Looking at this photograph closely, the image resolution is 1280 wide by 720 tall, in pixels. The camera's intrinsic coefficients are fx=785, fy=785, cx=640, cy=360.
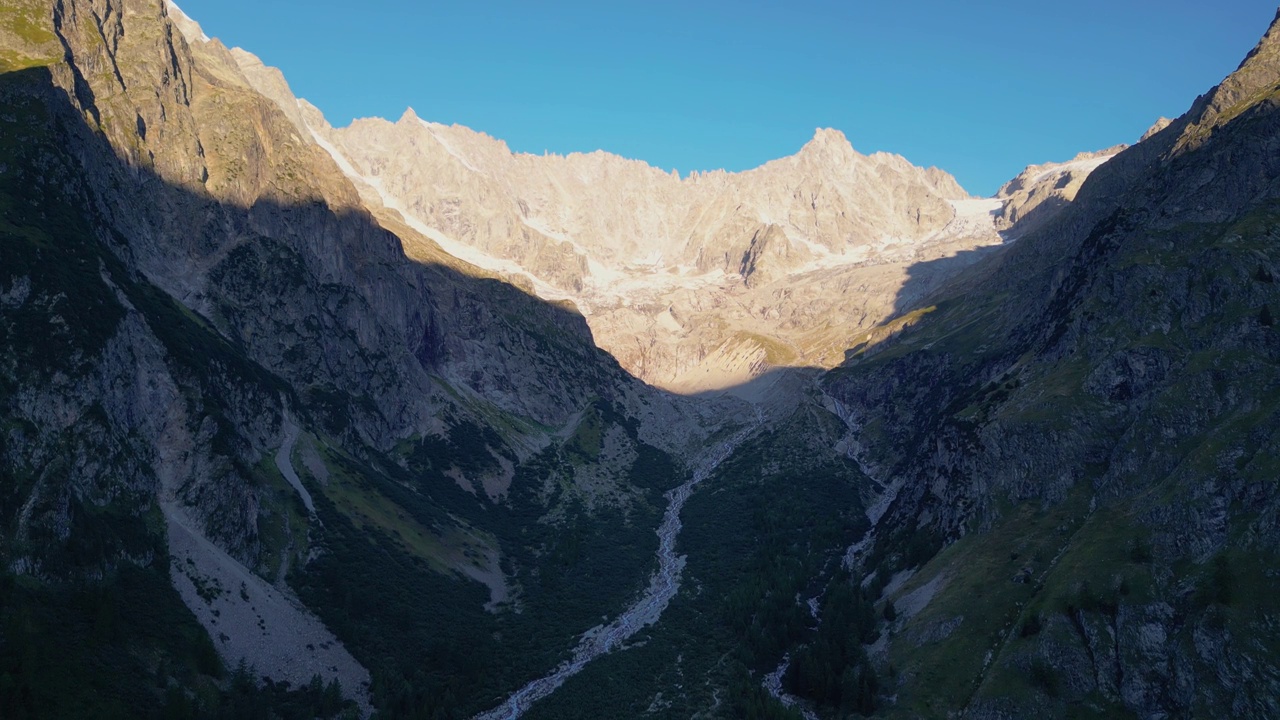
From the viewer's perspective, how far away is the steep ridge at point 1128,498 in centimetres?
9650

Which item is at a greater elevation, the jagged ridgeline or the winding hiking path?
the jagged ridgeline

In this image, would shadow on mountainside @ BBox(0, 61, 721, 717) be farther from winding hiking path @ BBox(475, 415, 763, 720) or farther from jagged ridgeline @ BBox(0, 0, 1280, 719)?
winding hiking path @ BBox(475, 415, 763, 720)

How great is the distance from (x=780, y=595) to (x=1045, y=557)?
6381cm

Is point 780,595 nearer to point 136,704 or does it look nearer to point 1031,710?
point 1031,710

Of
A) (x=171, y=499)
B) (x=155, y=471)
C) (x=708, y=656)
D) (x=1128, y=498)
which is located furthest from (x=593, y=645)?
(x=1128, y=498)

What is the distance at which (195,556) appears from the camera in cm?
12144

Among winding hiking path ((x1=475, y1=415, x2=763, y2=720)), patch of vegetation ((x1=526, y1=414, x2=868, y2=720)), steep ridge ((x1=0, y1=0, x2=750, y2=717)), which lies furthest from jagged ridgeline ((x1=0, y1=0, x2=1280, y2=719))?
winding hiking path ((x1=475, y1=415, x2=763, y2=720))

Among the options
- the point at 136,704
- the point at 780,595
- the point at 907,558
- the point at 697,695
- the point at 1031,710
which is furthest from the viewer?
the point at 780,595

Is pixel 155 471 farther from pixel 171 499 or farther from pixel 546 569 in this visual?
pixel 546 569

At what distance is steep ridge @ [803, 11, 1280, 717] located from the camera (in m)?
96.5

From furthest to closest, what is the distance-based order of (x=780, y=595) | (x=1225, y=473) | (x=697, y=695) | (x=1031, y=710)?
(x=780, y=595) → (x=697, y=695) → (x=1225, y=473) → (x=1031, y=710)

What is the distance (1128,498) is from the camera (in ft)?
400

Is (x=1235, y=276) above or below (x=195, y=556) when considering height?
above

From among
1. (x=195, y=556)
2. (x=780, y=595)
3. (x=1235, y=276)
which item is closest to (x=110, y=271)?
(x=195, y=556)
